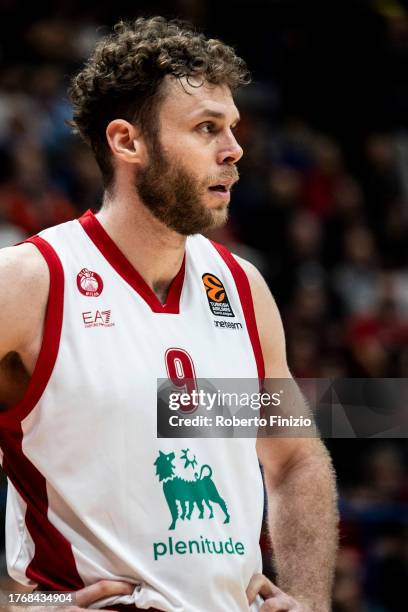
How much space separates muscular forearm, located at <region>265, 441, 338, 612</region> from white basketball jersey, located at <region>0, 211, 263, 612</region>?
28cm

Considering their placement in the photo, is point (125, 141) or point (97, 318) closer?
point (97, 318)

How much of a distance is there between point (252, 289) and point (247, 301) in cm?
10

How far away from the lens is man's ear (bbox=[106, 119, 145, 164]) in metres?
4.33

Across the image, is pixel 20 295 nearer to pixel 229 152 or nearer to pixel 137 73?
pixel 229 152

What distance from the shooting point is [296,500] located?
4.42 meters

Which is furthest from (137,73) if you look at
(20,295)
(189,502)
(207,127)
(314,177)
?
(314,177)

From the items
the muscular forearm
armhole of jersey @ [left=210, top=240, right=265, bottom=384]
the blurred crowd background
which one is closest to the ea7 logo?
armhole of jersey @ [left=210, top=240, right=265, bottom=384]

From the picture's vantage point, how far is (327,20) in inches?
548

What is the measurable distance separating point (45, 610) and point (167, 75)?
2055 mm

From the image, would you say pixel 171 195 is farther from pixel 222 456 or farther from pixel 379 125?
pixel 379 125

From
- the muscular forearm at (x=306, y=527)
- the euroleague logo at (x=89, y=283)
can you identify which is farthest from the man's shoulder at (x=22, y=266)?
the muscular forearm at (x=306, y=527)

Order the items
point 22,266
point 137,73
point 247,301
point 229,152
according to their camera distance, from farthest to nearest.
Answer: point 247,301 < point 137,73 < point 229,152 < point 22,266

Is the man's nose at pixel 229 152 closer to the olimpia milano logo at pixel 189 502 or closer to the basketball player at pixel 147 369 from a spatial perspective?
the basketball player at pixel 147 369

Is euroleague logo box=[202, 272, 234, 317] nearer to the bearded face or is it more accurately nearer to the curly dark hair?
the bearded face
